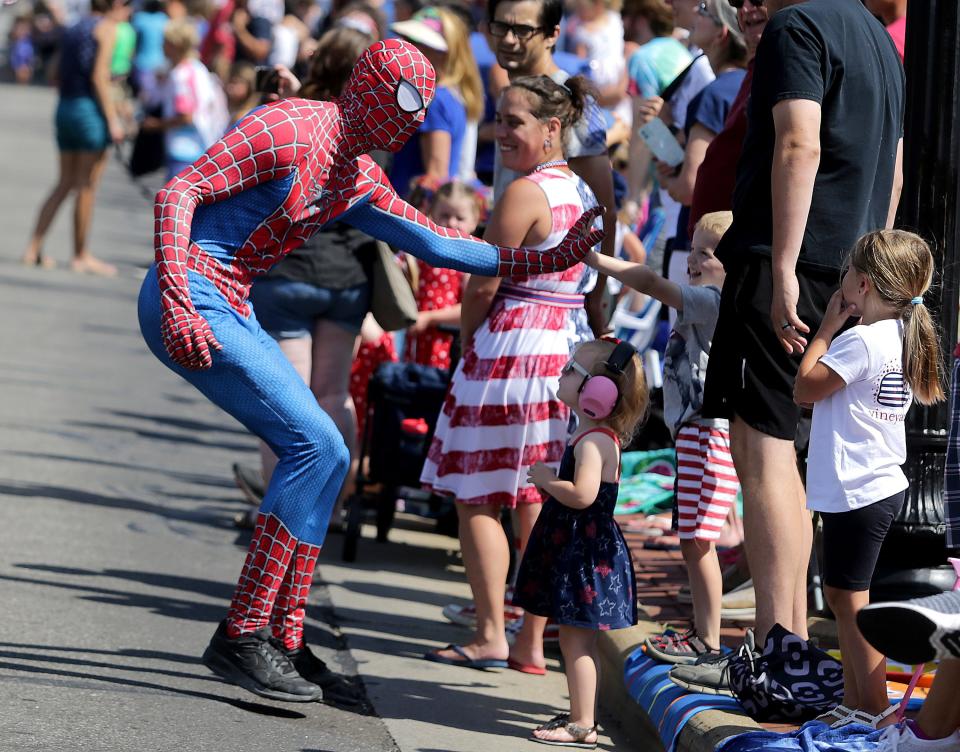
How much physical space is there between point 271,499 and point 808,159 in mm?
1897

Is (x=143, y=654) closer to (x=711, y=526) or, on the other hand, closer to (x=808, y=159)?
(x=711, y=526)

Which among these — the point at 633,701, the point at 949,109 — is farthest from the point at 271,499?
the point at 949,109

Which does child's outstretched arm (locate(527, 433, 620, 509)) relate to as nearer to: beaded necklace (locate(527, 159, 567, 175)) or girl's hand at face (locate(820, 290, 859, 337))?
girl's hand at face (locate(820, 290, 859, 337))

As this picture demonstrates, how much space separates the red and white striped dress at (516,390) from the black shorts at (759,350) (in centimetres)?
107

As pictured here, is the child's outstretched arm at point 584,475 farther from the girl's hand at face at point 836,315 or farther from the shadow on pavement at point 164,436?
the shadow on pavement at point 164,436

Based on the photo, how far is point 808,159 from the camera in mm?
4562

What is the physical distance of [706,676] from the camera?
16.4 feet

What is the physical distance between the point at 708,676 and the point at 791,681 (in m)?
0.46

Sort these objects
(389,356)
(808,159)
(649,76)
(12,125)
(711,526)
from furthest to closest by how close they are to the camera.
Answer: (12,125) → (649,76) → (389,356) → (711,526) → (808,159)

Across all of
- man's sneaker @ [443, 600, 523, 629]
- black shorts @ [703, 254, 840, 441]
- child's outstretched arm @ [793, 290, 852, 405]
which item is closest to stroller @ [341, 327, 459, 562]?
man's sneaker @ [443, 600, 523, 629]

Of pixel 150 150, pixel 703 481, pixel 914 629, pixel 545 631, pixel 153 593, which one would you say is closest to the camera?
pixel 914 629

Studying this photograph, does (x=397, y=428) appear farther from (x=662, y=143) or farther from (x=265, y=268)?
(x=265, y=268)

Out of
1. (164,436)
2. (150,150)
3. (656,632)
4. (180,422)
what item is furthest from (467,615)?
(150,150)

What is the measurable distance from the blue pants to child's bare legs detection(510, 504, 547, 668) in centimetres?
92
